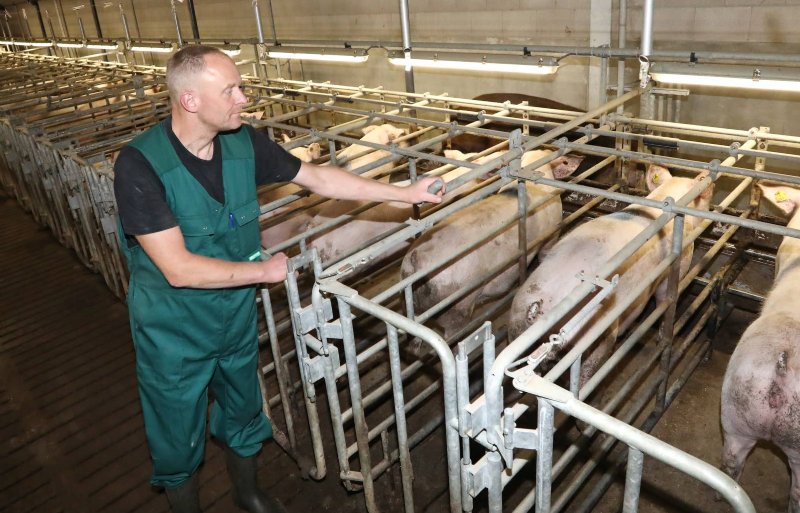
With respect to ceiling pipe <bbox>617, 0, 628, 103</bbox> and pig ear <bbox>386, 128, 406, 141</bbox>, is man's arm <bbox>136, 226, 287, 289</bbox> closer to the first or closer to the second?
pig ear <bbox>386, 128, 406, 141</bbox>

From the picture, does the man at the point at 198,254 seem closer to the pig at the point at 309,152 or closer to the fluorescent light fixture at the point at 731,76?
the fluorescent light fixture at the point at 731,76

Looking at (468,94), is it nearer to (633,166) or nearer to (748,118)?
(633,166)

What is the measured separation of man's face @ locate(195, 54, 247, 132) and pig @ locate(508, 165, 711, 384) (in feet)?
6.98

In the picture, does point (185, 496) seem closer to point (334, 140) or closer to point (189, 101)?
point (189, 101)

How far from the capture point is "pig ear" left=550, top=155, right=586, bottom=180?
579 cm

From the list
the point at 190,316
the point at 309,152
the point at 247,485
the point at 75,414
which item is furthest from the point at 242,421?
the point at 309,152

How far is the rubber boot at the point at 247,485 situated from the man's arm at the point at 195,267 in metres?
1.28

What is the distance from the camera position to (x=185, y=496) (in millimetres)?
3252

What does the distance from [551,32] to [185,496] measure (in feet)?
20.5

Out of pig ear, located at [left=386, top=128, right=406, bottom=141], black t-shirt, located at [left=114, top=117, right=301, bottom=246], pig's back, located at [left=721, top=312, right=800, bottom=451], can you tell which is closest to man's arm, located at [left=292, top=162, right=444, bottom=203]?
black t-shirt, located at [left=114, top=117, right=301, bottom=246]

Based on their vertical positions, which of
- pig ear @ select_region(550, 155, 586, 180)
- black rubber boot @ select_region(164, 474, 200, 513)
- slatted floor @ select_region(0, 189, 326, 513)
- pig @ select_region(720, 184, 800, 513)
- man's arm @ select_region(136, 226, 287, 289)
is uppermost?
man's arm @ select_region(136, 226, 287, 289)

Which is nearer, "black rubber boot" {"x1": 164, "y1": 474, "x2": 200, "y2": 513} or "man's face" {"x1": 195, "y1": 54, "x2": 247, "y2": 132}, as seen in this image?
"man's face" {"x1": 195, "y1": 54, "x2": 247, "y2": 132}

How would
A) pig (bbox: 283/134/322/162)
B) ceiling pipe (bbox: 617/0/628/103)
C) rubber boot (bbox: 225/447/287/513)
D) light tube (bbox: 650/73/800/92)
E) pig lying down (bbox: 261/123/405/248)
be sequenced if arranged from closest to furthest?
rubber boot (bbox: 225/447/287/513) < light tube (bbox: 650/73/800/92) < pig lying down (bbox: 261/123/405/248) < ceiling pipe (bbox: 617/0/628/103) < pig (bbox: 283/134/322/162)

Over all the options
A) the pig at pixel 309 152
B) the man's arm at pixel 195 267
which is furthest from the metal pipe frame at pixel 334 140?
the pig at pixel 309 152
